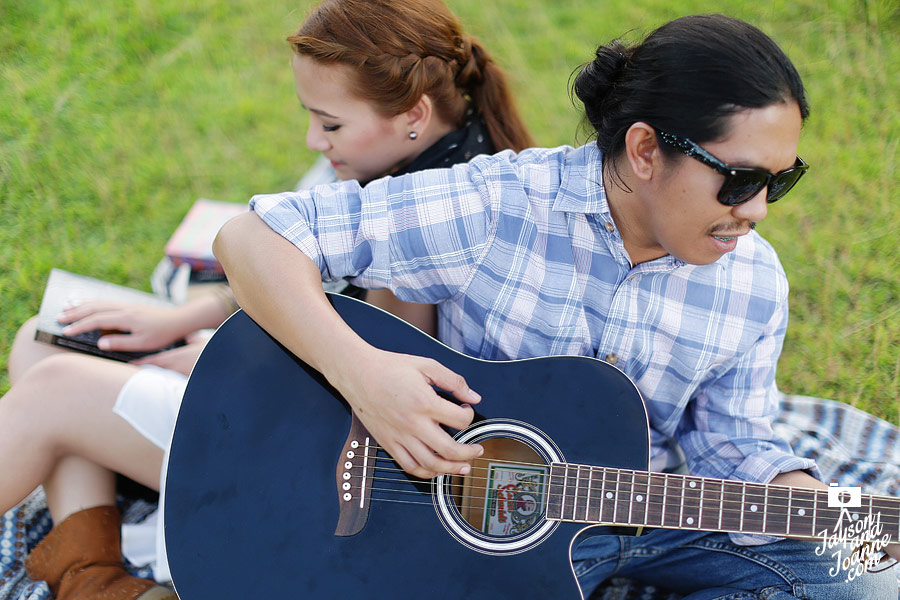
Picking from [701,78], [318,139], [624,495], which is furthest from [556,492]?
[318,139]

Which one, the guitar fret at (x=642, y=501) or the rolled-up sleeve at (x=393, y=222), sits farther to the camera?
the rolled-up sleeve at (x=393, y=222)

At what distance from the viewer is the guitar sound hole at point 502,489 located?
5.71 feet

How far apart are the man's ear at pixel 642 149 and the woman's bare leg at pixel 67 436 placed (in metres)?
1.47

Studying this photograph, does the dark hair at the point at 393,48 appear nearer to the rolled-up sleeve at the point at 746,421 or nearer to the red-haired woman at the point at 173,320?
the red-haired woman at the point at 173,320

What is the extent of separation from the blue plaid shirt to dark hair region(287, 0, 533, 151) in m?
0.51

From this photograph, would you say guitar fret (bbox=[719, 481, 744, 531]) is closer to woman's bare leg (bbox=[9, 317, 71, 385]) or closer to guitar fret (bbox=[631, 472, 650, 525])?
guitar fret (bbox=[631, 472, 650, 525])

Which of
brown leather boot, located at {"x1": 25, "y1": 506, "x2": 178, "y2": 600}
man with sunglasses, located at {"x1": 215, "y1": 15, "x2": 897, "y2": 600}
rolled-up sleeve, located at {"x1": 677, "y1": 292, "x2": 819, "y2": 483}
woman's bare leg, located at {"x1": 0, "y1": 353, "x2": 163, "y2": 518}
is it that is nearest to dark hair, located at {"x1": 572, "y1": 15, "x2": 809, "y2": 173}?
man with sunglasses, located at {"x1": 215, "y1": 15, "x2": 897, "y2": 600}

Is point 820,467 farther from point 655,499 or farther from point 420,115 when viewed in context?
point 420,115

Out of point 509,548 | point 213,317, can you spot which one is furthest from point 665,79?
point 213,317

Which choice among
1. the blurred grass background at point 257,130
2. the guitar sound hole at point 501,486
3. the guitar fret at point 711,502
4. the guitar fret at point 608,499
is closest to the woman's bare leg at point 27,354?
the blurred grass background at point 257,130

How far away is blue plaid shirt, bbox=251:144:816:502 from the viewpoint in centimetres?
182

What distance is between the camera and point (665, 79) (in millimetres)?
1636

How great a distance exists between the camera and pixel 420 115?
2359 millimetres

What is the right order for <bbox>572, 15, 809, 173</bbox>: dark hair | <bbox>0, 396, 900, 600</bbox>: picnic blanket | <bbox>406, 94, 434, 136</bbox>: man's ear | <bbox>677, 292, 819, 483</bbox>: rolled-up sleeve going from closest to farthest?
<bbox>572, 15, 809, 173</bbox>: dark hair → <bbox>677, 292, 819, 483</bbox>: rolled-up sleeve → <bbox>0, 396, 900, 600</bbox>: picnic blanket → <bbox>406, 94, 434, 136</bbox>: man's ear
